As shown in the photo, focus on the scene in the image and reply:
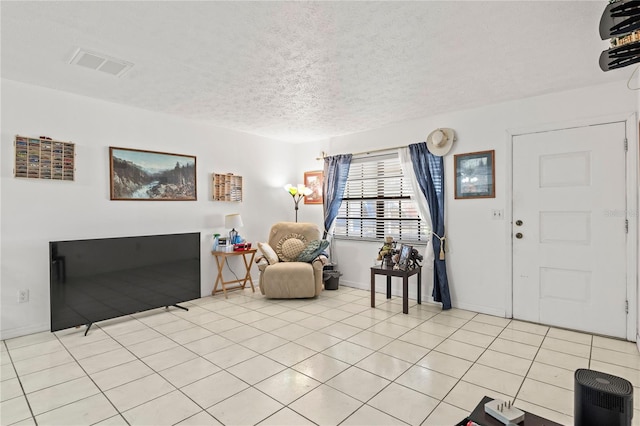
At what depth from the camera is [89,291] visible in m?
3.38

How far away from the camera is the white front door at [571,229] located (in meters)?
3.18

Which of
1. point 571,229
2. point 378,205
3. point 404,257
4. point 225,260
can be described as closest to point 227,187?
point 225,260

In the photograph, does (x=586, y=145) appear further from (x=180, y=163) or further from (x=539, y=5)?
Answer: (x=180, y=163)

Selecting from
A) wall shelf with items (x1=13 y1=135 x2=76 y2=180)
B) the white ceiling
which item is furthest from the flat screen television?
the white ceiling

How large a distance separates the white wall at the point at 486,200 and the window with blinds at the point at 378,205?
1.72 feet

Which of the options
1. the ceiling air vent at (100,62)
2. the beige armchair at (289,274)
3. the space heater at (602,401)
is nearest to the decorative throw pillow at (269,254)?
the beige armchair at (289,274)

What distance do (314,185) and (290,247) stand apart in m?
1.30

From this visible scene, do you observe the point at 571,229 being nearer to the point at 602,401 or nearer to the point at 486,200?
the point at 486,200

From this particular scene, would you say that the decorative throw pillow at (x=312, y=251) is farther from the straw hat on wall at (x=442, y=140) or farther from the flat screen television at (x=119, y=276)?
the straw hat on wall at (x=442, y=140)

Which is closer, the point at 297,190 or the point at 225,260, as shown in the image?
the point at 225,260

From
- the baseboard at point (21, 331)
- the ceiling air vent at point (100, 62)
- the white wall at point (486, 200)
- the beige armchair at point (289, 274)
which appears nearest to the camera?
the ceiling air vent at point (100, 62)

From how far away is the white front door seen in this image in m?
3.18

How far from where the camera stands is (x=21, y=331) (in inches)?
127

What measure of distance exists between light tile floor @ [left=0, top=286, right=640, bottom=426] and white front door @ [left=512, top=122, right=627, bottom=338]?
0.85 ft
